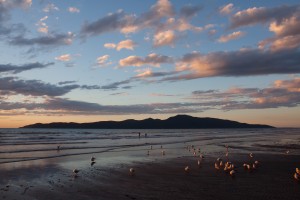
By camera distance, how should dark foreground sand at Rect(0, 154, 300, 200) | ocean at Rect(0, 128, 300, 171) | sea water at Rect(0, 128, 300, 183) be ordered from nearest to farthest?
dark foreground sand at Rect(0, 154, 300, 200) → sea water at Rect(0, 128, 300, 183) → ocean at Rect(0, 128, 300, 171)

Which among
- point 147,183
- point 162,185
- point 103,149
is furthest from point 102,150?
point 162,185

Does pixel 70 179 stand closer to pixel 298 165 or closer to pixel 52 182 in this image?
pixel 52 182

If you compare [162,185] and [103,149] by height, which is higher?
[103,149]

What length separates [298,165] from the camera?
23.7 metres

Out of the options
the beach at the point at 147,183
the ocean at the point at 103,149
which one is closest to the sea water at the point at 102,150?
the ocean at the point at 103,149

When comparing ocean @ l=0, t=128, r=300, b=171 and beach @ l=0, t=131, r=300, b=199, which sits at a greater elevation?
ocean @ l=0, t=128, r=300, b=171

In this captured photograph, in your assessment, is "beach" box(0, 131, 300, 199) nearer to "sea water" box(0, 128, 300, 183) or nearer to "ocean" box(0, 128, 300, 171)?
"sea water" box(0, 128, 300, 183)

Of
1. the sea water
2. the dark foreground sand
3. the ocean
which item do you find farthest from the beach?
the ocean

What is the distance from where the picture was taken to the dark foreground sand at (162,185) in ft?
45.1

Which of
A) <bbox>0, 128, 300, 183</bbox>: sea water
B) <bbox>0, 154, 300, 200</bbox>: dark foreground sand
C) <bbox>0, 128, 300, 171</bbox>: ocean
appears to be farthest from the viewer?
<bbox>0, 128, 300, 171</bbox>: ocean

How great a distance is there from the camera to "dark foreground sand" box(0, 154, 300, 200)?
13.7 meters

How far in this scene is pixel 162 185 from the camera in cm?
1598

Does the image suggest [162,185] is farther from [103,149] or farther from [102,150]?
[103,149]

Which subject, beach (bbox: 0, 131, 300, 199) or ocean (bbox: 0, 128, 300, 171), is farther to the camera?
ocean (bbox: 0, 128, 300, 171)
